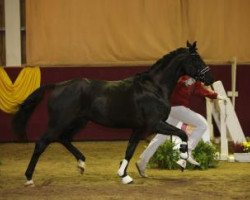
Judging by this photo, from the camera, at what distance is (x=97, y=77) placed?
14672 mm

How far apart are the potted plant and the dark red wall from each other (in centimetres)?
366

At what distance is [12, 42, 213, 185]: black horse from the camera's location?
805cm

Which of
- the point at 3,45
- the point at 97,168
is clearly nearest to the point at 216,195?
the point at 97,168

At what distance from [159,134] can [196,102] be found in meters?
6.12

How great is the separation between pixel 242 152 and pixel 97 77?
187 inches

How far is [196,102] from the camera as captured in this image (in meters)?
14.8

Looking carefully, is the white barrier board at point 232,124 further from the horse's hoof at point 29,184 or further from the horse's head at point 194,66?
the horse's hoof at point 29,184

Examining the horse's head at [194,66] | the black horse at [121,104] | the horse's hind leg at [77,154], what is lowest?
the horse's hind leg at [77,154]

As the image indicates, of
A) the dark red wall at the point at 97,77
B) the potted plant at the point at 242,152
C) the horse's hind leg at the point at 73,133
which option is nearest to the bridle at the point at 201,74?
the horse's hind leg at the point at 73,133

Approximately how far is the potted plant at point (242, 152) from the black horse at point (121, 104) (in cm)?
266

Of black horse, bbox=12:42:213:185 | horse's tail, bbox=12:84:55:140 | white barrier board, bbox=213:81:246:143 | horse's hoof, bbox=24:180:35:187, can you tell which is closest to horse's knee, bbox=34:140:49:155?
black horse, bbox=12:42:213:185

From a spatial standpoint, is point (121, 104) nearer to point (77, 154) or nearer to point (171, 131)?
point (171, 131)

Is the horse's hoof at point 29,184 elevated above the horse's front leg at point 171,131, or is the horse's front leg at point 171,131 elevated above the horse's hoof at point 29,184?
the horse's front leg at point 171,131

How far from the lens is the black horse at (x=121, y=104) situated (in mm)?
8055
